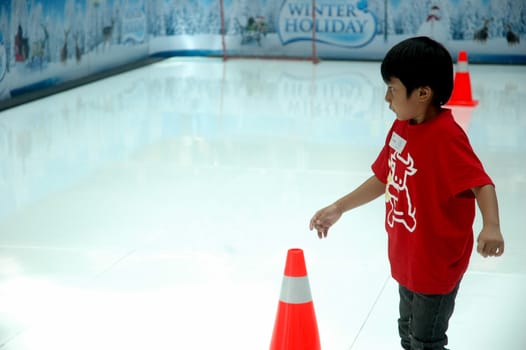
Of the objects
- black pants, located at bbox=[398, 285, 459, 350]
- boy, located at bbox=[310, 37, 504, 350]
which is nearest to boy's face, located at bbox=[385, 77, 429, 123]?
boy, located at bbox=[310, 37, 504, 350]

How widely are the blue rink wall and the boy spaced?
8.98m

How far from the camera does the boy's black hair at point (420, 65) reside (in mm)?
2594

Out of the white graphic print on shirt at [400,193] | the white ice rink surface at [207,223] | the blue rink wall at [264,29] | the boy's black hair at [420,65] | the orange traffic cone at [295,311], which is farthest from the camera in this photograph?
the blue rink wall at [264,29]

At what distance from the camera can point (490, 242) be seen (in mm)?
2471

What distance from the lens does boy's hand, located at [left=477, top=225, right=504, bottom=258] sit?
2473mm

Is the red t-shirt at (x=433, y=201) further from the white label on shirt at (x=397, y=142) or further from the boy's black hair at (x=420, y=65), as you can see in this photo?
the boy's black hair at (x=420, y=65)

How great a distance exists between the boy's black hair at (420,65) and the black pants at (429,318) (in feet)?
2.05

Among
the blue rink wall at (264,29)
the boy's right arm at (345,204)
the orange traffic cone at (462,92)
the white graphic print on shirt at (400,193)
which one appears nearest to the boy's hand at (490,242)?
the white graphic print on shirt at (400,193)

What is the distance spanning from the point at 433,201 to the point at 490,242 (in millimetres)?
257

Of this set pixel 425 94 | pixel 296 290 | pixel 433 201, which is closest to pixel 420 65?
pixel 425 94

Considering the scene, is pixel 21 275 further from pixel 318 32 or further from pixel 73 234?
pixel 318 32

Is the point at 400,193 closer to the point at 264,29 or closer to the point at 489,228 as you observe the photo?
the point at 489,228

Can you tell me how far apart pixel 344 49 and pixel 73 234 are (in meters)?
9.47

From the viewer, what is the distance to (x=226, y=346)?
12.2ft
